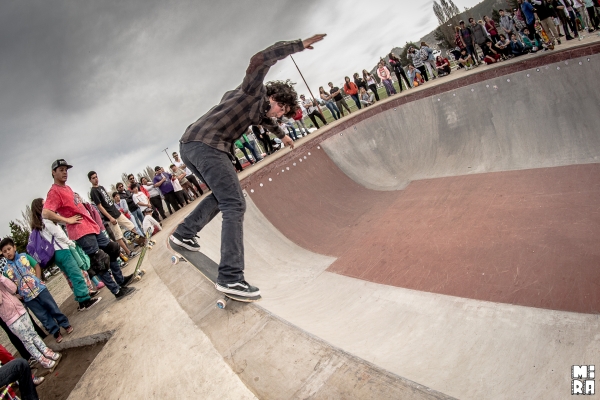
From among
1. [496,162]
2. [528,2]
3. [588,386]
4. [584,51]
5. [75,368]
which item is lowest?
[496,162]

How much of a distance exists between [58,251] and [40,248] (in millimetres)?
282

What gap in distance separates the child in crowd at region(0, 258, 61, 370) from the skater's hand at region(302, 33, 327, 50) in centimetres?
406

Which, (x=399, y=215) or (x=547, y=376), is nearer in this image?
(x=547, y=376)

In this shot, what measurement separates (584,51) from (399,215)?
4701 millimetres

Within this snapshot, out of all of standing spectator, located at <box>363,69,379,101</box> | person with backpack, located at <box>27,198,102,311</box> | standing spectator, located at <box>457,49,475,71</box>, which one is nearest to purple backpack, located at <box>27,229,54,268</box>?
person with backpack, located at <box>27,198,102,311</box>

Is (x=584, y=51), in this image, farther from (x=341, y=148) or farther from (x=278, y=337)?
(x=278, y=337)

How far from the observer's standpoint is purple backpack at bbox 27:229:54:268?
4047 mm

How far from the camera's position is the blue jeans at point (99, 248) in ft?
12.0

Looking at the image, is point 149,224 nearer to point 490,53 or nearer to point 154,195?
point 154,195

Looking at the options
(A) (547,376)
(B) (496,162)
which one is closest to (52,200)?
(A) (547,376)

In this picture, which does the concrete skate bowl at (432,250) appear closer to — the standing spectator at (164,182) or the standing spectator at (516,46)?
the standing spectator at (516,46)

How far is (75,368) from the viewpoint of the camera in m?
3.10

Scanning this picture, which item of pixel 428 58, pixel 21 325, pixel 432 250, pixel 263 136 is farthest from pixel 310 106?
pixel 21 325

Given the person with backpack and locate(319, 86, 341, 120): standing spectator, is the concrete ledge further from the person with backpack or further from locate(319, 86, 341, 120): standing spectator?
locate(319, 86, 341, 120): standing spectator
